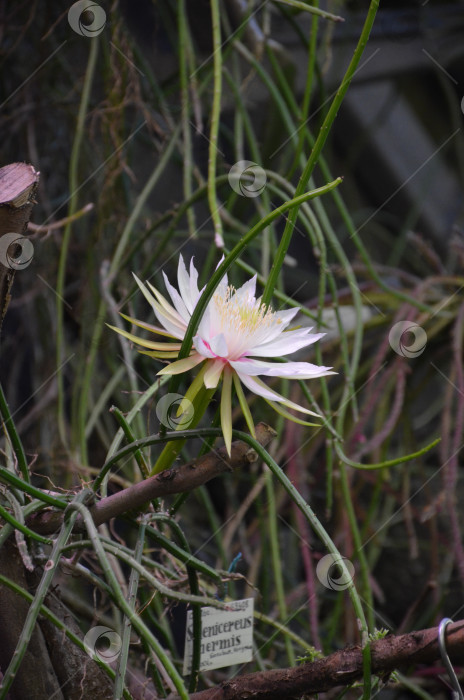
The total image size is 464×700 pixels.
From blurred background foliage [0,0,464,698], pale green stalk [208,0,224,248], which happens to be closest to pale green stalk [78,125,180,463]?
blurred background foliage [0,0,464,698]

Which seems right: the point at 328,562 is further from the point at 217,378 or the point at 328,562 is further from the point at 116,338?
the point at 116,338

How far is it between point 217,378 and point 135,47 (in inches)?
27.2

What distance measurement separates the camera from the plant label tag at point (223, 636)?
49cm

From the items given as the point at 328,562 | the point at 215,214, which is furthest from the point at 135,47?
the point at 328,562

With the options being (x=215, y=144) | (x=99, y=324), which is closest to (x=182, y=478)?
(x=215, y=144)

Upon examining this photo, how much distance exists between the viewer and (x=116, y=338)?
0.89 m

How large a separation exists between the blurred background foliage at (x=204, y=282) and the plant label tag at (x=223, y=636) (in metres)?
0.14

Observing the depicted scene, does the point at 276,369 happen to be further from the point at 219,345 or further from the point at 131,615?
the point at 131,615

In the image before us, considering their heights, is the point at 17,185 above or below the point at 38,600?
above

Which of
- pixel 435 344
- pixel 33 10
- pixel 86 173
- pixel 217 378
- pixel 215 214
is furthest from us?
pixel 435 344

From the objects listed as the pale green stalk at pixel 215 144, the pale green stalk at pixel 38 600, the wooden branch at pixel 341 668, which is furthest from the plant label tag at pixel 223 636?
the pale green stalk at pixel 215 144

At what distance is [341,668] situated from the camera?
1.31 feet

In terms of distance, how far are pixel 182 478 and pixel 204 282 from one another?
1.69ft

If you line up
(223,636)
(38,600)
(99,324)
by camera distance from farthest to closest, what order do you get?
(99,324), (223,636), (38,600)
